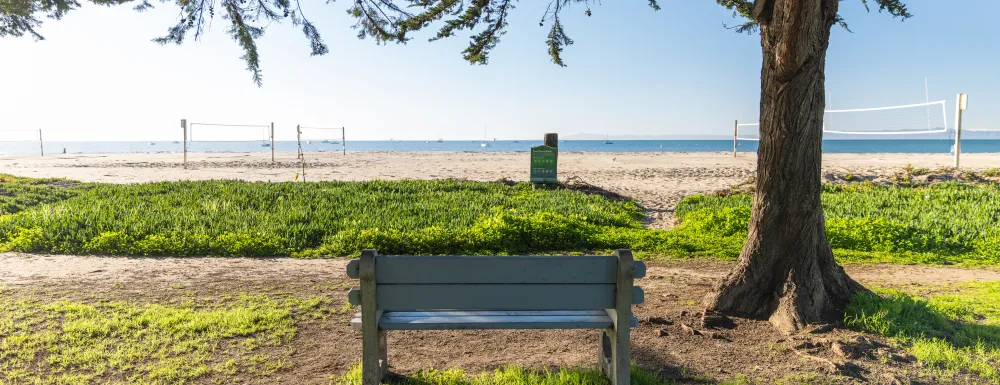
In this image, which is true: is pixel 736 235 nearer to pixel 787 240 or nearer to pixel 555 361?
pixel 787 240

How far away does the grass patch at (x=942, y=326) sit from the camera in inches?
144

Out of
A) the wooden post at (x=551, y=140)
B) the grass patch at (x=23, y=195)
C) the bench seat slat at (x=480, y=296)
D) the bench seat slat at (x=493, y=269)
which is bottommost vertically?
the grass patch at (x=23, y=195)

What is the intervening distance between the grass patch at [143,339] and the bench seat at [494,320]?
114cm

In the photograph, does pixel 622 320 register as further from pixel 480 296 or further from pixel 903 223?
pixel 903 223

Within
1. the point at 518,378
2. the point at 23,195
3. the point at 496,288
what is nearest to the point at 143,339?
the point at 518,378

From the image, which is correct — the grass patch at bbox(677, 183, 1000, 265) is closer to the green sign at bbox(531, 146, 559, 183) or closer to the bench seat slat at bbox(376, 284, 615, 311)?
the green sign at bbox(531, 146, 559, 183)

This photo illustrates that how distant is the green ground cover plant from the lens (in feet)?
25.6

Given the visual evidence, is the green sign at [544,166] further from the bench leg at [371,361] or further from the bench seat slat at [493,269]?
the bench seat slat at [493,269]

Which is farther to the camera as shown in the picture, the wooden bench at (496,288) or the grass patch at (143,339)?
the grass patch at (143,339)

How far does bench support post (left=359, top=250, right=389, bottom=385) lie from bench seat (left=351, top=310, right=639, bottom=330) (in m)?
0.07

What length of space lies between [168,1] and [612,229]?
20.9ft

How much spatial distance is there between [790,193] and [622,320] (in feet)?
7.39

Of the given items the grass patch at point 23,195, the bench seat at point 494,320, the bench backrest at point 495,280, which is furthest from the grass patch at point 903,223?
the grass patch at point 23,195

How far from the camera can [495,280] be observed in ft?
9.59
